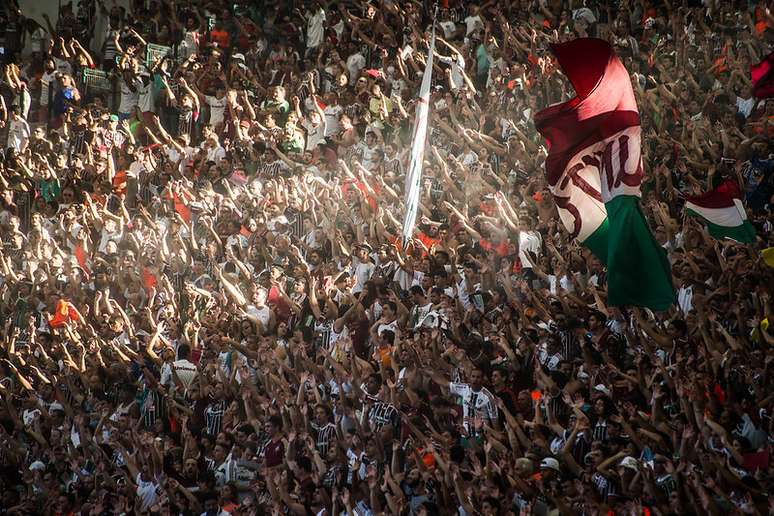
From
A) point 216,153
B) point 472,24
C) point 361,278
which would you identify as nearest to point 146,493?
point 361,278

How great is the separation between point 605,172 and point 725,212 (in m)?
2.53

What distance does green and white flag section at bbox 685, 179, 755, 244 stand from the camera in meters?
11.2

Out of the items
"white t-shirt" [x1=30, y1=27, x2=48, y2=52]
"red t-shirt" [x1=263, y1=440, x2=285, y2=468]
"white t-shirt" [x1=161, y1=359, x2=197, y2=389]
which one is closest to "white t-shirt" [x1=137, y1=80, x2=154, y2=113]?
"white t-shirt" [x1=30, y1=27, x2=48, y2=52]

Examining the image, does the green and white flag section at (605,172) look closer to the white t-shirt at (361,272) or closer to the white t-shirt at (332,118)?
the white t-shirt at (361,272)

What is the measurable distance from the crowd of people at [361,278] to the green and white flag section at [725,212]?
24 centimetres

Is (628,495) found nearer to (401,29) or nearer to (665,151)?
(665,151)

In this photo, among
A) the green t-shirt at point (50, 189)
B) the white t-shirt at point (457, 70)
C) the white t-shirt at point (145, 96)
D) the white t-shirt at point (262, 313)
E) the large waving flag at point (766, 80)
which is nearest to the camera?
the large waving flag at point (766, 80)

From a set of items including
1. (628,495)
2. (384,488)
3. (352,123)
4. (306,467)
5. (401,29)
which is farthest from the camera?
(401,29)

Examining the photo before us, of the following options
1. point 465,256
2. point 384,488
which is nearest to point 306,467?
point 384,488

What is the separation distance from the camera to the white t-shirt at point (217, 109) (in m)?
18.2

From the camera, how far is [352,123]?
16.5 m

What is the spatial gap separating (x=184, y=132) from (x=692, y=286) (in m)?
8.74

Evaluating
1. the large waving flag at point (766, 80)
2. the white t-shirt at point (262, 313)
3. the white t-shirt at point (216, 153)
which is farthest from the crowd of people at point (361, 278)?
the large waving flag at point (766, 80)

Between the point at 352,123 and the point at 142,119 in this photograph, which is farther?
the point at 142,119
